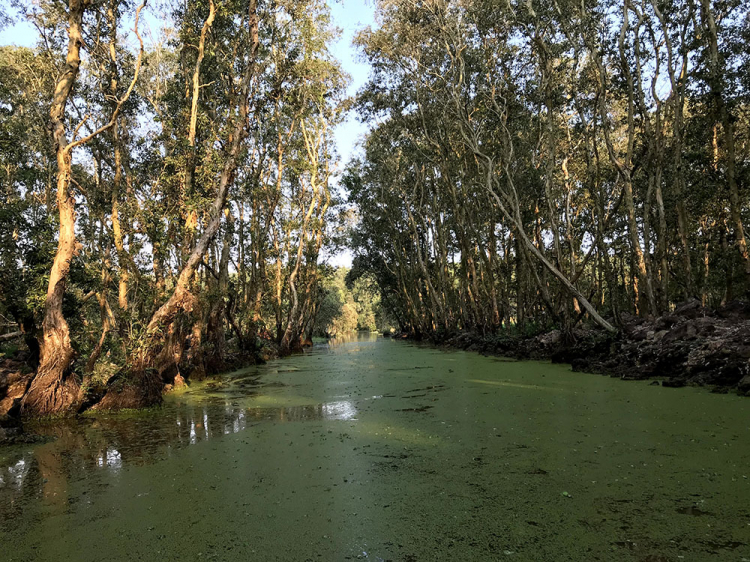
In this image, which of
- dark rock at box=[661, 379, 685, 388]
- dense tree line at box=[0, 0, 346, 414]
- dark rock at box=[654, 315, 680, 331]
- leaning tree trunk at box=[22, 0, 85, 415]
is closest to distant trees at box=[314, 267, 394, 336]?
dense tree line at box=[0, 0, 346, 414]

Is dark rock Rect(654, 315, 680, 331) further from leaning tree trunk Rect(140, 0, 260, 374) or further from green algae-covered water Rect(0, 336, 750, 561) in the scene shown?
leaning tree trunk Rect(140, 0, 260, 374)

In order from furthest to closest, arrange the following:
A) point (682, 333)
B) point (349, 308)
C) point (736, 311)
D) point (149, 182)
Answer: point (349, 308) < point (149, 182) < point (736, 311) < point (682, 333)

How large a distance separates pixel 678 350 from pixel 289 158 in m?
12.0

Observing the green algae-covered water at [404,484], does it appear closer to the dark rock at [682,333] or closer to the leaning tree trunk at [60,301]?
the leaning tree trunk at [60,301]

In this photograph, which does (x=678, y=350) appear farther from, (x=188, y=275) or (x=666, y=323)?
(x=188, y=275)

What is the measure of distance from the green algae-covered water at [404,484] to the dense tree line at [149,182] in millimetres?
1520

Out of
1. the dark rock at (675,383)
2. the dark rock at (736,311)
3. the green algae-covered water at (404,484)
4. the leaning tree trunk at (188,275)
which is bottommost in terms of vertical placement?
the dark rock at (675,383)

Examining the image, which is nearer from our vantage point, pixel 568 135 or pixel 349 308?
pixel 568 135

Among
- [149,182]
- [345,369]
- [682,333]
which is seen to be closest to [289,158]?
[149,182]

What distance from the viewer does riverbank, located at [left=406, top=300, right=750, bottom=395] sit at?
4.67 metres

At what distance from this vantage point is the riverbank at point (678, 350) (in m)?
4.67

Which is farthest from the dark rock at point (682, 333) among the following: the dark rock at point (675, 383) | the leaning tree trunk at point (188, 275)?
the leaning tree trunk at point (188, 275)

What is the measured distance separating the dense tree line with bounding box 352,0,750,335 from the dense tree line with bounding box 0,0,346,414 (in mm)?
3400

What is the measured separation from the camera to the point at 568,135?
46.0 ft
